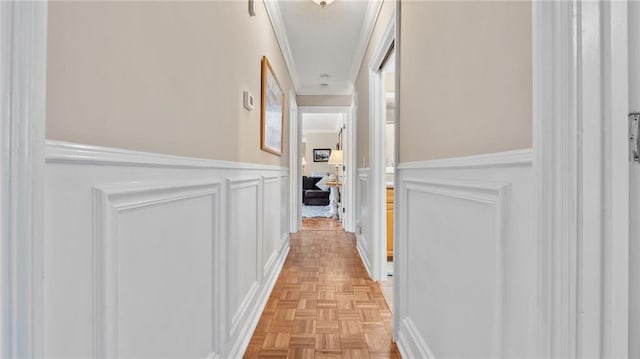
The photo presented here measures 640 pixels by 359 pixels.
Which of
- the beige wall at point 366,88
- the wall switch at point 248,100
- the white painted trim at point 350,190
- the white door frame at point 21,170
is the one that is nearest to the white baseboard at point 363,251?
the beige wall at point 366,88

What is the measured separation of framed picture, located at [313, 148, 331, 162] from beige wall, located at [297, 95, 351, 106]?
585cm

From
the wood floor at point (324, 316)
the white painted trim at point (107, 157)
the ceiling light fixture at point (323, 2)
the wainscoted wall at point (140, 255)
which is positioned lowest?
the wood floor at point (324, 316)

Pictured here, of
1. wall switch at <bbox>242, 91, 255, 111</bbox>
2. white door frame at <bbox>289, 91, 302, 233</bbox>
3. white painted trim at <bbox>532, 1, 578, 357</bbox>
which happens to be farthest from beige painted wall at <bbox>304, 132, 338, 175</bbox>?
white painted trim at <bbox>532, 1, 578, 357</bbox>

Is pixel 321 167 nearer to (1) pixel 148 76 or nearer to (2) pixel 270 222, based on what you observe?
(2) pixel 270 222

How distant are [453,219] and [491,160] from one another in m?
0.32

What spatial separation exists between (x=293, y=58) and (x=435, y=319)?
3.15m

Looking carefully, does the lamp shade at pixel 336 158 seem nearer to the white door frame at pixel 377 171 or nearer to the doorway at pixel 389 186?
the doorway at pixel 389 186

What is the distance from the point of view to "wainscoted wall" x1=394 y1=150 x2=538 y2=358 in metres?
0.72

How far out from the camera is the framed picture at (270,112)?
223cm

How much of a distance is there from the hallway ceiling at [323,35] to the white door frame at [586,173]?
6.60ft

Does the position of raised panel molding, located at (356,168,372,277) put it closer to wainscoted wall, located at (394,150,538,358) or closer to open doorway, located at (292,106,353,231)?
open doorway, located at (292,106,353,231)

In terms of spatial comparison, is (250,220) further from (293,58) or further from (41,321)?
(293,58)

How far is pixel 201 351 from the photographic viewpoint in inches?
46.5

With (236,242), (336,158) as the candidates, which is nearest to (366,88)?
(236,242)
